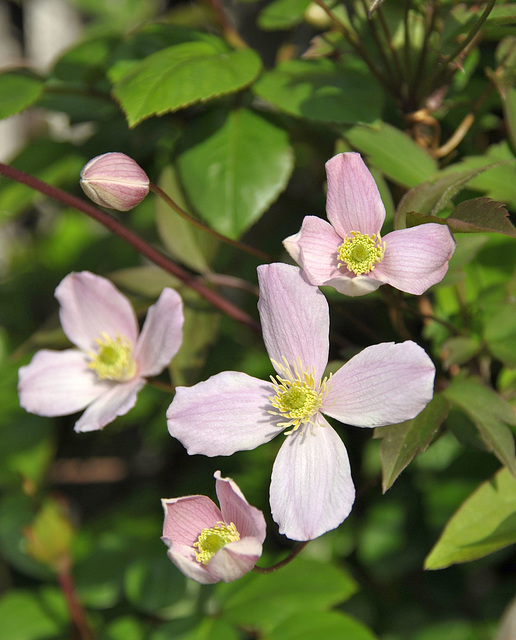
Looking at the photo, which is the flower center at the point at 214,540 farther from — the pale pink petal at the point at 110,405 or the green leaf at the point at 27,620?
the green leaf at the point at 27,620

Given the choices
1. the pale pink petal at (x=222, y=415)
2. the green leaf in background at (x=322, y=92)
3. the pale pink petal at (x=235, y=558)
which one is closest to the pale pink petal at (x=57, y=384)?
the pale pink petal at (x=222, y=415)

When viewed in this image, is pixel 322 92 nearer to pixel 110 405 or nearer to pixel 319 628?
pixel 110 405

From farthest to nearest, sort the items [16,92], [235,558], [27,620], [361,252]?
1. [27,620]
2. [16,92]
3. [361,252]
4. [235,558]

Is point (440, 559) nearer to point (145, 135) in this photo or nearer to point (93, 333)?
point (93, 333)

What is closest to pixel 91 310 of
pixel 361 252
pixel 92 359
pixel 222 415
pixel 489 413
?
pixel 92 359

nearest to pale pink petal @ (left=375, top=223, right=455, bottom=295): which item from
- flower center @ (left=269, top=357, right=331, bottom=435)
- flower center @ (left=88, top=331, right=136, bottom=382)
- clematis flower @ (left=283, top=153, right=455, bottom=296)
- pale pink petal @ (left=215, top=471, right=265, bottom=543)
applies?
clematis flower @ (left=283, top=153, right=455, bottom=296)

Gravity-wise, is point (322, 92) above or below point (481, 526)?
above

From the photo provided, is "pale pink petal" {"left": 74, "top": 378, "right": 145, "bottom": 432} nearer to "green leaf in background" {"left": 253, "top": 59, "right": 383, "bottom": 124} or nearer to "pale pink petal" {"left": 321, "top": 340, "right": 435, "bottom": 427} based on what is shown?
"pale pink petal" {"left": 321, "top": 340, "right": 435, "bottom": 427}
